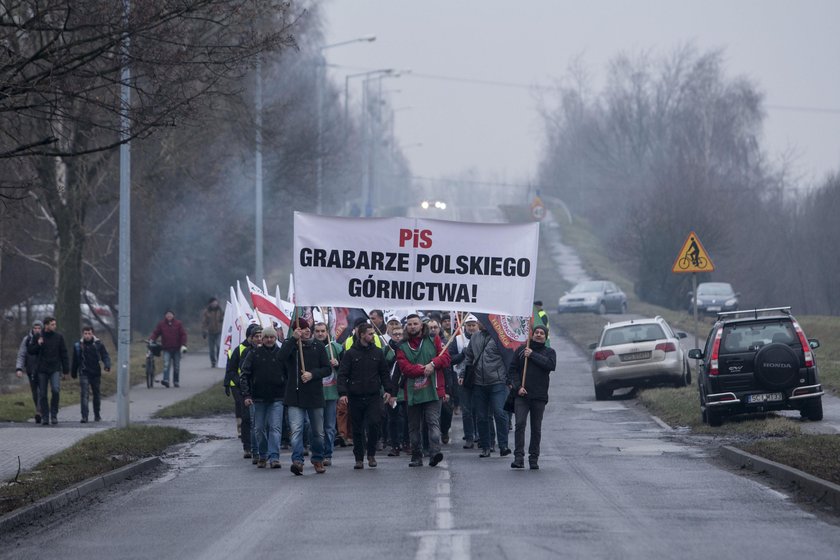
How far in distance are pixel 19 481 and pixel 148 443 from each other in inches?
178

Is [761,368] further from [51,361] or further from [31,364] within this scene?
[31,364]

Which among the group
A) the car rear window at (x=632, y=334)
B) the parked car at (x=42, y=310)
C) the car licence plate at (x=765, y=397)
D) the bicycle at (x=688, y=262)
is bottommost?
the car licence plate at (x=765, y=397)

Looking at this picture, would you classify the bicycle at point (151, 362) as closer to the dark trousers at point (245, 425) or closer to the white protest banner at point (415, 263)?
the dark trousers at point (245, 425)

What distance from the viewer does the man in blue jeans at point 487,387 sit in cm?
1680

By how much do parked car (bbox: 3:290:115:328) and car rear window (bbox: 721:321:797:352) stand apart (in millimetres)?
21682

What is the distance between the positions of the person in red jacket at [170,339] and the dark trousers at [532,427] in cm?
1533

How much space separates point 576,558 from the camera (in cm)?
891

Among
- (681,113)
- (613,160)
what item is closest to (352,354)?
(681,113)

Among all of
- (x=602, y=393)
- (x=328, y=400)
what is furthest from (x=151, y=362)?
(x=328, y=400)

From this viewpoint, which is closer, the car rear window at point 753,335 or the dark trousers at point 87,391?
the car rear window at point 753,335

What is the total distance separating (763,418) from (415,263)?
6.81 metres

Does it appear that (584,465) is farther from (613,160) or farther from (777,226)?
(613,160)

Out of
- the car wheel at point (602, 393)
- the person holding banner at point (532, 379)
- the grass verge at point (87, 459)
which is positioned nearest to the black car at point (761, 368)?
the person holding banner at point (532, 379)

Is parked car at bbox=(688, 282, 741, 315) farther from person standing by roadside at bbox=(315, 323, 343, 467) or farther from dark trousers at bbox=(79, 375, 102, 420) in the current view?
person standing by roadside at bbox=(315, 323, 343, 467)
